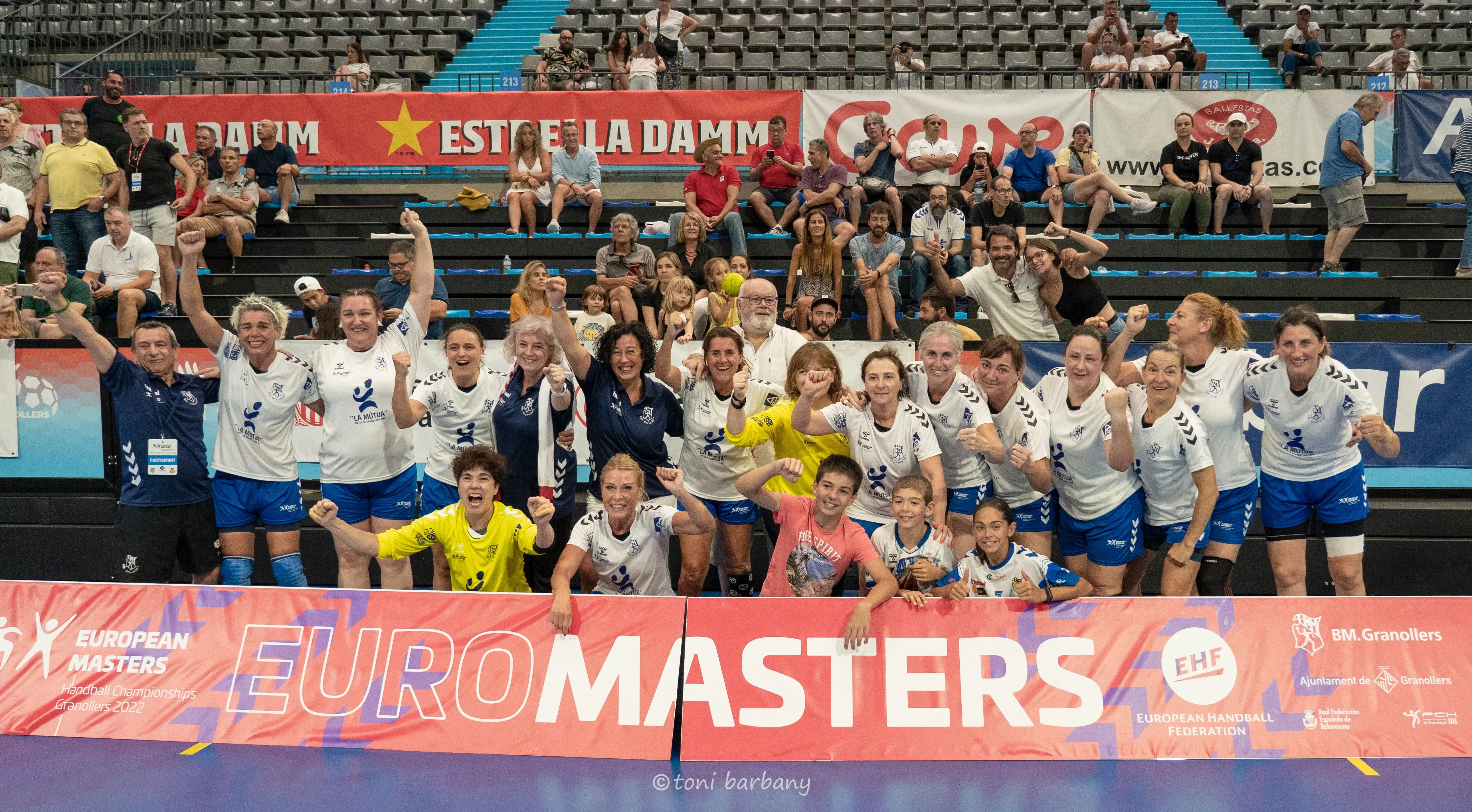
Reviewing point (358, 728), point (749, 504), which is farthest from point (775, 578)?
point (358, 728)

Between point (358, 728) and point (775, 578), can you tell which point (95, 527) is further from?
point (775, 578)

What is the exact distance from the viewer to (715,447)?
228 inches

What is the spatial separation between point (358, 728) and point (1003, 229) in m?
5.54

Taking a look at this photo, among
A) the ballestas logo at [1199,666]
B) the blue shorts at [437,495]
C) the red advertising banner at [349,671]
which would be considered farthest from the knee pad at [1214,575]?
the blue shorts at [437,495]

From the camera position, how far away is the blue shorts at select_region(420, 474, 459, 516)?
5.86 metres

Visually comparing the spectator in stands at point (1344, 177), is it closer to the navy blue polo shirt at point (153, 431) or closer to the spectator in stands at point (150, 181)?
the navy blue polo shirt at point (153, 431)

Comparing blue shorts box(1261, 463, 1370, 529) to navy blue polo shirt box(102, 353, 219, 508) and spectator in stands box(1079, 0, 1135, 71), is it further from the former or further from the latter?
spectator in stands box(1079, 0, 1135, 71)

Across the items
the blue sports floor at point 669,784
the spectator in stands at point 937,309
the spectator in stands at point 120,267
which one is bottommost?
the blue sports floor at point 669,784

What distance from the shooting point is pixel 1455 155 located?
10641 mm

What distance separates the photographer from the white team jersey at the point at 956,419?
17.8 ft

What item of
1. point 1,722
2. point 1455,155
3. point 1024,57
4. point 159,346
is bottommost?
point 1,722

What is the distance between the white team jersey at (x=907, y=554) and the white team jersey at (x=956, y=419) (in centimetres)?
43

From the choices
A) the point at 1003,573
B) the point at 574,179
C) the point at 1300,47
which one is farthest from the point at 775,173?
the point at 1300,47

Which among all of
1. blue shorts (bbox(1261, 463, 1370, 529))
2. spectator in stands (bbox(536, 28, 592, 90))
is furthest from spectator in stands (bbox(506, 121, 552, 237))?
blue shorts (bbox(1261, 463, 1370, 529))
